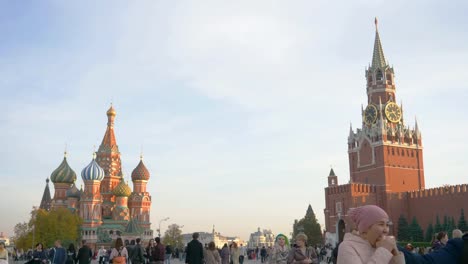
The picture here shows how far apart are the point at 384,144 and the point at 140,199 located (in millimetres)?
32369

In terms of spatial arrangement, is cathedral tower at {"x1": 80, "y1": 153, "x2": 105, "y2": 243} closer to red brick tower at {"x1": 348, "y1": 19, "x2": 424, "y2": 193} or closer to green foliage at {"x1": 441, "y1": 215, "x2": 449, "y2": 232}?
red brick tower at {"x1": 348, "y1": 19, "x2": 424, "y2": 193}

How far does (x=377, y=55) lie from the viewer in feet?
261

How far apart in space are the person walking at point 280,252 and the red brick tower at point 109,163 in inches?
2572

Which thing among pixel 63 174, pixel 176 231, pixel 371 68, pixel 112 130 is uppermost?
pixel 371 68

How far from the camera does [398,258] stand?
269 centimetres

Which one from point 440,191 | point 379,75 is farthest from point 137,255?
point 379,75

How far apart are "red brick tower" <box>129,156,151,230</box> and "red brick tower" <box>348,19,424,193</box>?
91.5ft

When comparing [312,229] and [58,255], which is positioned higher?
[58,255]

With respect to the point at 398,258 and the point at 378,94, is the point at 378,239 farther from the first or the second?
the point at 378,94

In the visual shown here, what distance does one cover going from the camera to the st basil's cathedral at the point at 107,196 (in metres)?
66.6

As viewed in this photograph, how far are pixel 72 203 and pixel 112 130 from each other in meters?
11.8

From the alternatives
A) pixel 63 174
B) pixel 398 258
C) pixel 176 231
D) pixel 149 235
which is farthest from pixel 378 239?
pixel 176 231

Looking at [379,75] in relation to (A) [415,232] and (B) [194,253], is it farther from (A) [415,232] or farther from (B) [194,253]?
(B) [194,253]

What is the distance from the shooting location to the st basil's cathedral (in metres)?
66.6
